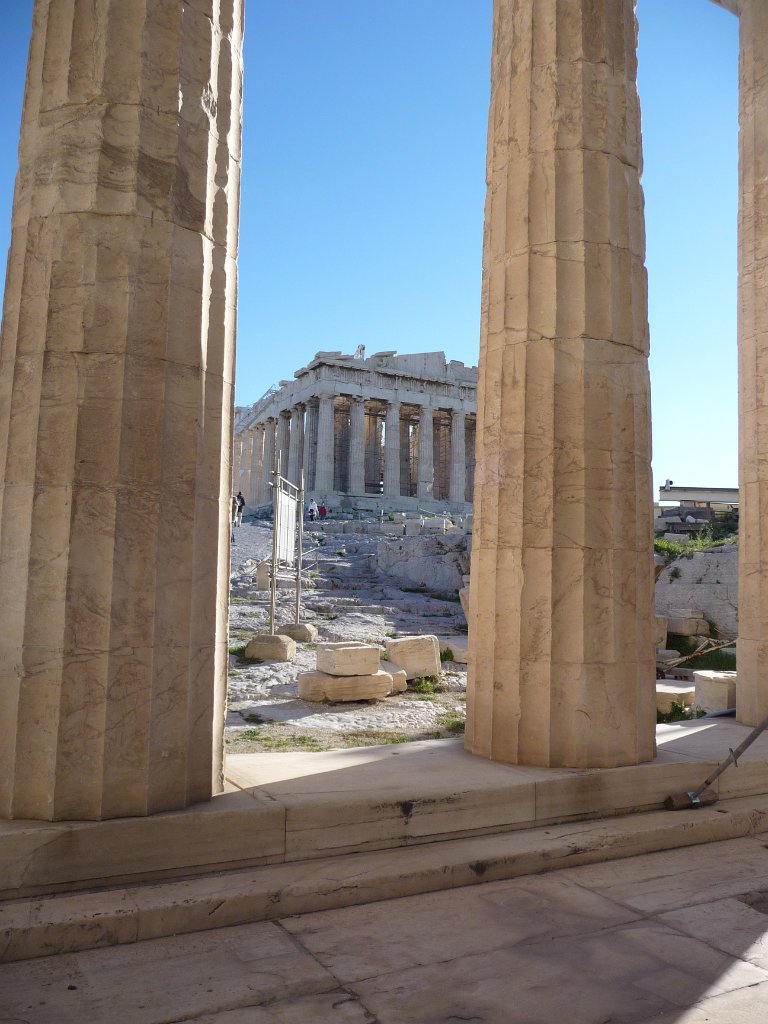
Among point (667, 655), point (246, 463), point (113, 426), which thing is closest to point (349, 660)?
point (113, 426)

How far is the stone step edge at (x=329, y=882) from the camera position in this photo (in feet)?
11.1

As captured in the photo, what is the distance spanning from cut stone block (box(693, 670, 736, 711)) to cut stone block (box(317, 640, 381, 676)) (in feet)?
14.2

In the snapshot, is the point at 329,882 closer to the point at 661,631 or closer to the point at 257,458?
the point at 661,631

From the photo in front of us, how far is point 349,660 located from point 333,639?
5.35 m

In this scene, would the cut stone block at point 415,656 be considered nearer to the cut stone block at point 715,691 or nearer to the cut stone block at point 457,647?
the cut stone block at point 457,647

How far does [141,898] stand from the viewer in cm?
359

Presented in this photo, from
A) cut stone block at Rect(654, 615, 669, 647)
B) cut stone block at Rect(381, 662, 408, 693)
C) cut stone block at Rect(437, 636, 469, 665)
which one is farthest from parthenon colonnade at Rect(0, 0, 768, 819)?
cut stone block at Rect(654, 615, 669, 647)

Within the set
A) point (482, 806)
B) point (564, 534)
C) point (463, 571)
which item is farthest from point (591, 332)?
point (463, 571)

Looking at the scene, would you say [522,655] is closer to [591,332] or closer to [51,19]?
[591,332]

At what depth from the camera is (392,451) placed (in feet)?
176

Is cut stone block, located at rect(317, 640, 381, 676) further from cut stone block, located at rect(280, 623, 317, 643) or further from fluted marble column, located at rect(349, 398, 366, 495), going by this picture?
fluted marble column, located at rect(349, 398, 366, 495)

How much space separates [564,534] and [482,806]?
2043 mm

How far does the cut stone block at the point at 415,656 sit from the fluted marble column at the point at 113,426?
804 centimetres

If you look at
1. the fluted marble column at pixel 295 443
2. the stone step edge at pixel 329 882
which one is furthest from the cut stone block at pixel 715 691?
the fluted marble column at pixel 295 443
